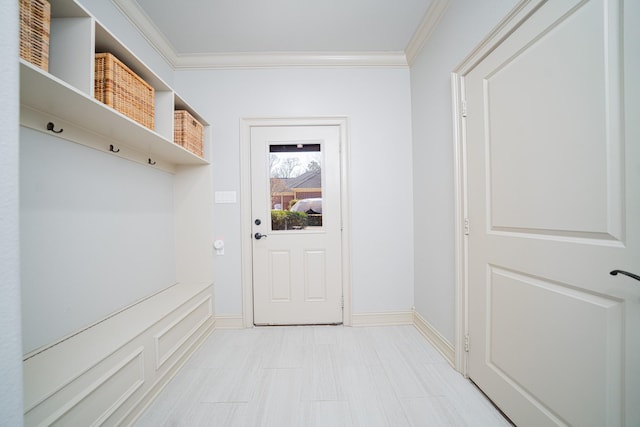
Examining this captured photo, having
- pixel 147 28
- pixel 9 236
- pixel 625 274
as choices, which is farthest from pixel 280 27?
pixel 625 274

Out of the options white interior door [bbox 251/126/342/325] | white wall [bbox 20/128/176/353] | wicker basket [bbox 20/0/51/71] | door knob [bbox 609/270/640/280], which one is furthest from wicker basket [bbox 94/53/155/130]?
door knob [bbox 609/270/640/280]

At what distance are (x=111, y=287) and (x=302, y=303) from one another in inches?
60.8

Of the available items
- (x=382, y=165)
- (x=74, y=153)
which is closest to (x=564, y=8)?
(x=382, y=165)

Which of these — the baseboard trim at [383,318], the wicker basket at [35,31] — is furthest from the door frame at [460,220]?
the wicker basket at [35,31]

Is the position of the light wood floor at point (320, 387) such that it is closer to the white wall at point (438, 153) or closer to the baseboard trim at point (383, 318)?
the baseboard trim at point (383, 318)

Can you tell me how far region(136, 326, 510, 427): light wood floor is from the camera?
4.42 ft

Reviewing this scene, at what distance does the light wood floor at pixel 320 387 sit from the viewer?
1347 millimetres

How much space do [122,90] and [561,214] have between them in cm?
226

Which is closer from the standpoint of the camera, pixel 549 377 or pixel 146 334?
pixel 549 377

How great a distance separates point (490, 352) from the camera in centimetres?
146

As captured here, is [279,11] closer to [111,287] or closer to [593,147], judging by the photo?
[593,147]

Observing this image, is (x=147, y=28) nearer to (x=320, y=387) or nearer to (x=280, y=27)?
(x=280, y=27)

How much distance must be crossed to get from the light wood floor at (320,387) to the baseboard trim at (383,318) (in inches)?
9.4

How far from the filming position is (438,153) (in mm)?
Answer: 1980
